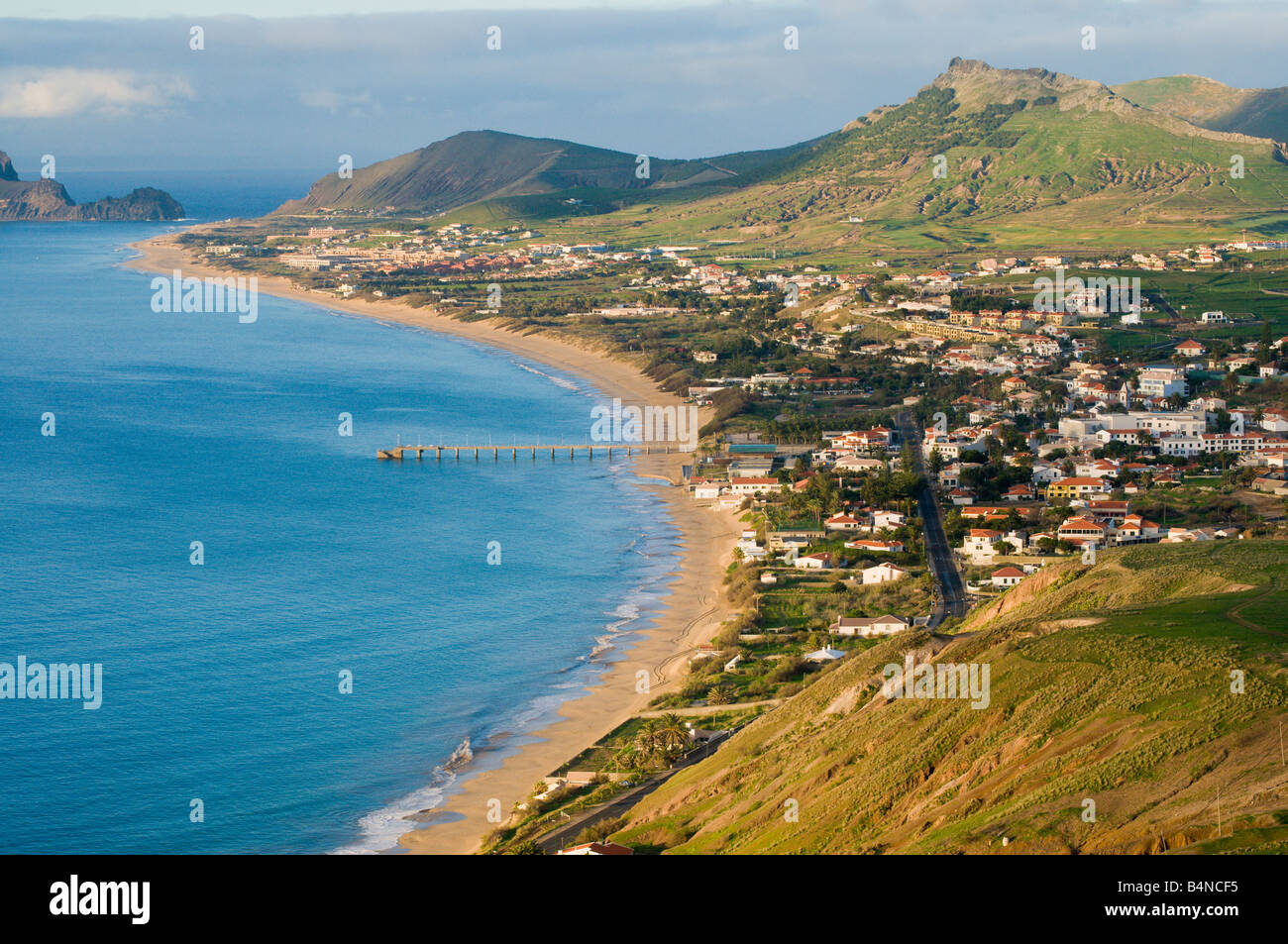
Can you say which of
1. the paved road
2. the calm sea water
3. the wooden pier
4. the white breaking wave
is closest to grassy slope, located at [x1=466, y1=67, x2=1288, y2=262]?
the white breaking wave

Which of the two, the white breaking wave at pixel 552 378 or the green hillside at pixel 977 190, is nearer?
the white breaking wave at pixel 552 378

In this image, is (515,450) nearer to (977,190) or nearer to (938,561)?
(938,561)

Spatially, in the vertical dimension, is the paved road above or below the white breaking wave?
below

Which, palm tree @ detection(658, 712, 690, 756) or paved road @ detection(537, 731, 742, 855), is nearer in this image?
paved road @ detection(537, 731, 742, 855)

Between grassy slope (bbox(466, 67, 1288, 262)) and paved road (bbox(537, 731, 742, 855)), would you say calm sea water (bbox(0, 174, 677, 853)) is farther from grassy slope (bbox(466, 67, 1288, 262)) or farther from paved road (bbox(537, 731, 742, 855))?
grassy slope (bbox(466, 67, 1288, 262))

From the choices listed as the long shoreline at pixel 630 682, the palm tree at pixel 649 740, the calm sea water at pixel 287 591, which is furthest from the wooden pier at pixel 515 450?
the palm tree at pixel 649 740

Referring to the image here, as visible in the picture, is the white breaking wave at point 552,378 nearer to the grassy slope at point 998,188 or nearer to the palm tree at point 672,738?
the grassy slope at point 998,188
